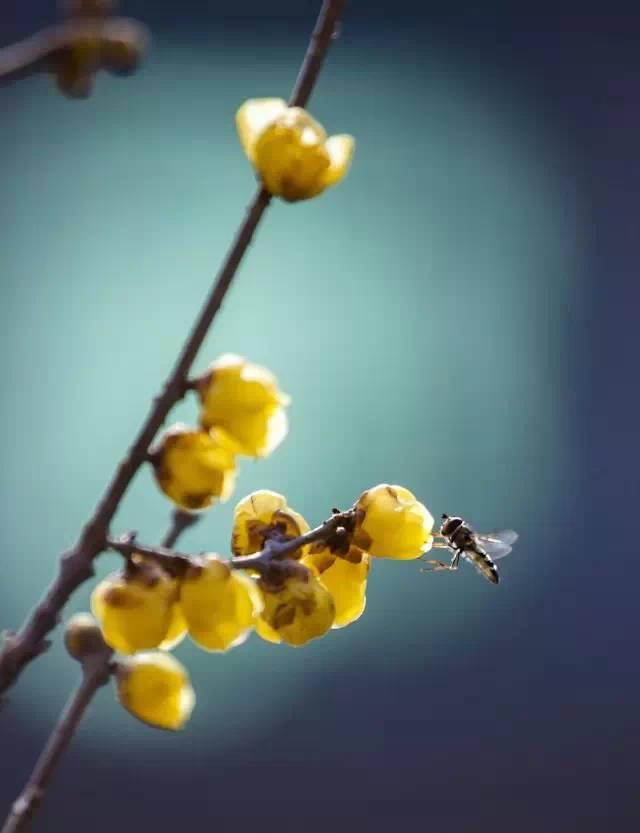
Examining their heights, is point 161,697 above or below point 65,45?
below

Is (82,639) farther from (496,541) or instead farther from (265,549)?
(496,541)

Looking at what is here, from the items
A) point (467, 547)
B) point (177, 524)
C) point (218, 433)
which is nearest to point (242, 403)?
point (218, 433)

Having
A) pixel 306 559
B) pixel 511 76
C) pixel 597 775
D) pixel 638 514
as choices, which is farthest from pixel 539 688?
pixel 306 559

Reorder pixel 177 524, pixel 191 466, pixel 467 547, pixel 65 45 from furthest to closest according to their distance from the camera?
pixel 467 547 → pixel 177 524 → pixel 191 466 → pixel 65 45

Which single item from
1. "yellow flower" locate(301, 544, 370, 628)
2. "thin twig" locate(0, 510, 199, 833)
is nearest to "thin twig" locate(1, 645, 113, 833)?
"thin twig" locate(0, 510, 199, 833)

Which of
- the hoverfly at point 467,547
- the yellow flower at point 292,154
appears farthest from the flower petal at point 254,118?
the hoverfly at point 467,547

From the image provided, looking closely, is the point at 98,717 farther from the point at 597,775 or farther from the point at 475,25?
the point at 475,25
